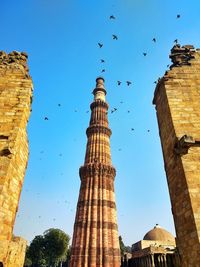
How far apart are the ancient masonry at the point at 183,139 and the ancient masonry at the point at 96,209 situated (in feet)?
40.9

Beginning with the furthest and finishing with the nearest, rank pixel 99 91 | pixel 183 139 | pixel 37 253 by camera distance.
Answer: pixel 37 253
pixel 99 91
pixel 183 139

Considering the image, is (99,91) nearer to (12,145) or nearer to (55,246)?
(12,145)

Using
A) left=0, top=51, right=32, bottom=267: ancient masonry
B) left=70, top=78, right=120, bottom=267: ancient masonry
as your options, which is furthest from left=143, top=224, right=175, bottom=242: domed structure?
left=0, top=51, right=32, bottom=267: ancient masonry

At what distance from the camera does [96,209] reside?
17.7 meters

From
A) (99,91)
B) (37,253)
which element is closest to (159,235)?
(99,91)

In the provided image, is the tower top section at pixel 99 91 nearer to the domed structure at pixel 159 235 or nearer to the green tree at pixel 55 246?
the domed structure at pixel 159 235

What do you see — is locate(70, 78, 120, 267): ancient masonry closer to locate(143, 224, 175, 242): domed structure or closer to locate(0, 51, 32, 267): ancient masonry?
locate(143, 224, 175, 242): domed structure

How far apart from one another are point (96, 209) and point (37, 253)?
2598cm

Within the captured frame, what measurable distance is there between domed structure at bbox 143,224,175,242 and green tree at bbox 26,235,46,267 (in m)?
20.9

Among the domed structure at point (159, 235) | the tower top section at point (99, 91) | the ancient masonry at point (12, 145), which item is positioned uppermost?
the tower top section at point (99, 91)

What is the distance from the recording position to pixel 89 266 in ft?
51.0

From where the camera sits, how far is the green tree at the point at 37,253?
124 ft

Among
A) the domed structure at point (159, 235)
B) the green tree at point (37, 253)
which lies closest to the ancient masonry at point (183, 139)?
the domed structure at point (159, 235)

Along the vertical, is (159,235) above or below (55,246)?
below
